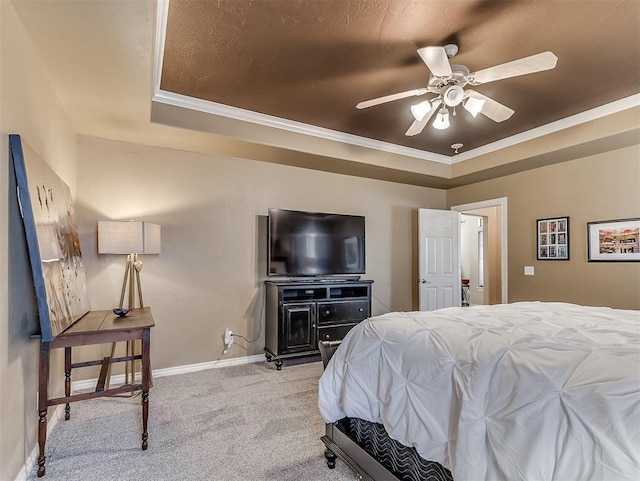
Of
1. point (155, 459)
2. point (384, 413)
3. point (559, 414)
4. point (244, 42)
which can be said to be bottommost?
point (155, 459)

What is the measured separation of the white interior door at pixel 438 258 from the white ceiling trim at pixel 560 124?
959 millimetres

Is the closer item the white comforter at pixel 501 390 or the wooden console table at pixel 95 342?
the white comforter at pixel 501 390

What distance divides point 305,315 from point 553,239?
309 centimetres

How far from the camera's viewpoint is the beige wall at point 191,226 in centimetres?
328

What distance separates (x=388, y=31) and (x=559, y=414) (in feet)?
7.34

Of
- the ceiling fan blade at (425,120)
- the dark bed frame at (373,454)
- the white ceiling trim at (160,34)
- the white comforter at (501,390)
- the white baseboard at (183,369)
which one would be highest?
the white ceiling trim at (160,34)

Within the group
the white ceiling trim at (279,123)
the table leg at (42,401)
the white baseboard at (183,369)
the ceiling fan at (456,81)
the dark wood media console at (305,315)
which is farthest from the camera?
the dark wood media console at (305,315)

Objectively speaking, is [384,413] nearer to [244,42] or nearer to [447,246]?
[244,42]

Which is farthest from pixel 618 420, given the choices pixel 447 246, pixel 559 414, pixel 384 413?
pixel 447 246

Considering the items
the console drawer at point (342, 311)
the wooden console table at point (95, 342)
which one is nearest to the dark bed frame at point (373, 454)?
the wooden console table at point (95, 342)

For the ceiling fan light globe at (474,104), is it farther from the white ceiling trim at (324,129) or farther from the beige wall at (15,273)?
the beige wall at (15,273)

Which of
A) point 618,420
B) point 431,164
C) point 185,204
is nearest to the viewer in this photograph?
point 618,420

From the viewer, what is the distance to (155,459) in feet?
6.62

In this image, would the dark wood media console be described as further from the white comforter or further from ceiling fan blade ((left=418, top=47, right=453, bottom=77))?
ceiling fan blade ((left=418, top=47, right=453, bottom=77))
